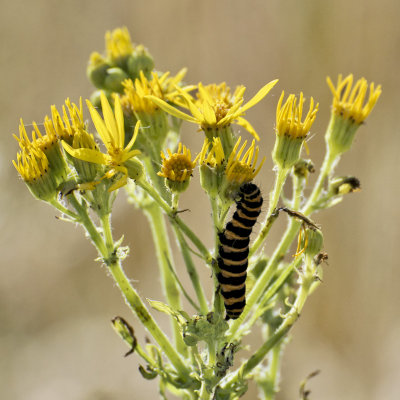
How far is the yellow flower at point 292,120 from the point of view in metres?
3.19

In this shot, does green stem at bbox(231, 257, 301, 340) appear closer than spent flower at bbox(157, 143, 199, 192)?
No

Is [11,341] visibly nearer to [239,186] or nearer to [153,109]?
[153,109]

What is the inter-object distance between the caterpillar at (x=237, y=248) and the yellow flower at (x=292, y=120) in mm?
532

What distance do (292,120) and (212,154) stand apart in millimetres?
545

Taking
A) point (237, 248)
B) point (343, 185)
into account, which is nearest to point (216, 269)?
point (237, 248)

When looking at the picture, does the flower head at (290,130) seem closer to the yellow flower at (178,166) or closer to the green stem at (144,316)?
the yellow flower at (178,166)

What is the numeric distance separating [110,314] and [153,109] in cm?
564

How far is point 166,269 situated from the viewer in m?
3.79

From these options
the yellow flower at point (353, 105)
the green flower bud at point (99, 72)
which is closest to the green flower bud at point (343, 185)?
the yellow flower at point (353, 105)

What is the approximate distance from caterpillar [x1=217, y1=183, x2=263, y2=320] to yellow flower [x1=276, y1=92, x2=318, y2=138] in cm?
53

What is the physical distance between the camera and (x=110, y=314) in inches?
341

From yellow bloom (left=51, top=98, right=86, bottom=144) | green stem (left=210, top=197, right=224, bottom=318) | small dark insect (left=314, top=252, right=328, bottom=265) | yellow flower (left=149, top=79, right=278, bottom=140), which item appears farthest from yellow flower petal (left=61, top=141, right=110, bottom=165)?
small dark insect (left=314, top=252, right=328, bottom=265)

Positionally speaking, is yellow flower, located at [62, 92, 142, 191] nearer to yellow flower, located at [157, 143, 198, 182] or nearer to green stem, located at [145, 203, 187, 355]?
yellow flower, located at [157, 143, 198, 182]

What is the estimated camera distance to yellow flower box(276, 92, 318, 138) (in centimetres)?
319
